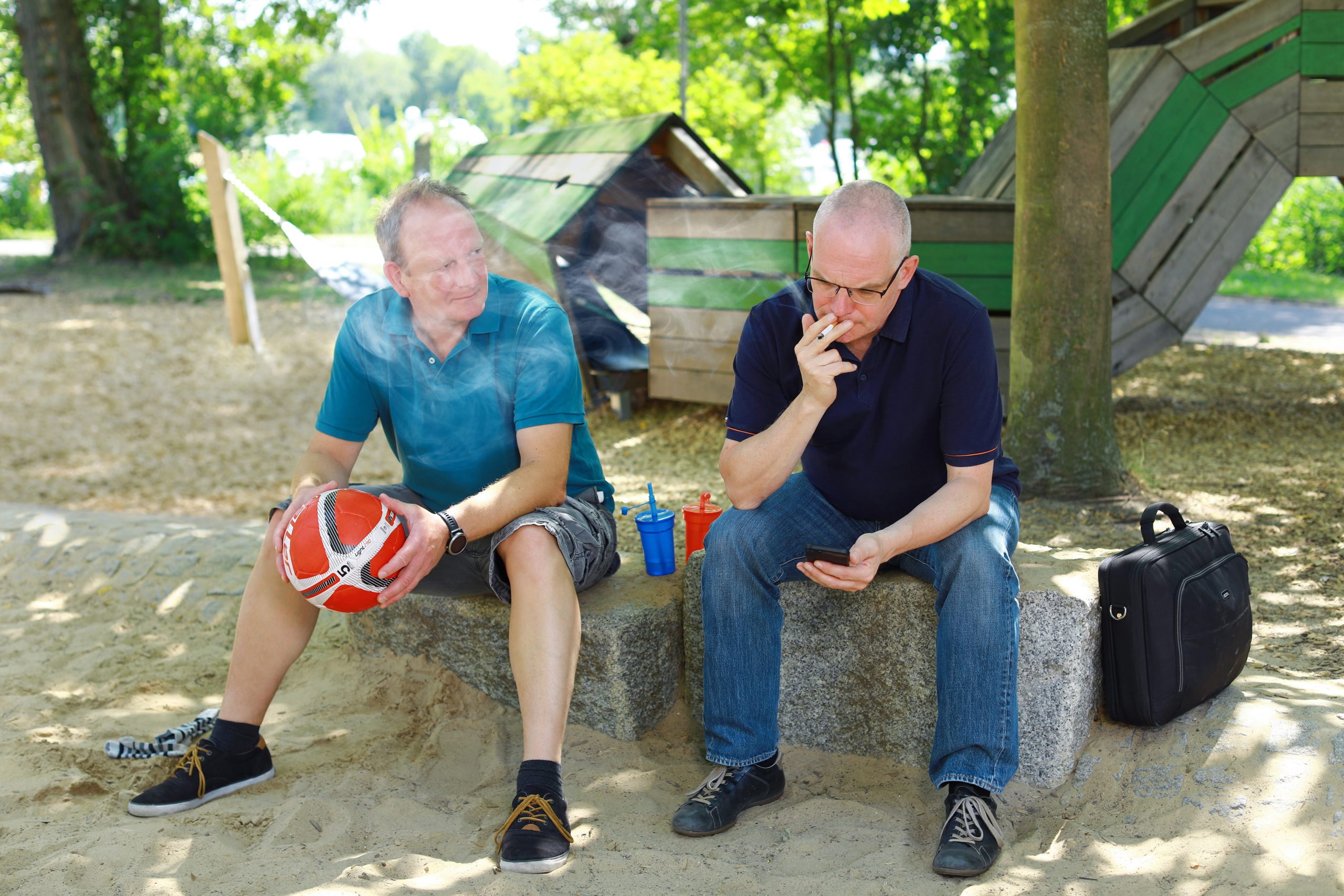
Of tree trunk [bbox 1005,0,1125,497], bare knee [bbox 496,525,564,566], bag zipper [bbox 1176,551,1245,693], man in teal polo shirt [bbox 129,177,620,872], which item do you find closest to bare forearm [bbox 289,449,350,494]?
man in teal polo shirt [bbox 129,177,620,872]

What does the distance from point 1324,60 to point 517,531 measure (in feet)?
17.5

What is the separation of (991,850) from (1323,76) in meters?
5.18

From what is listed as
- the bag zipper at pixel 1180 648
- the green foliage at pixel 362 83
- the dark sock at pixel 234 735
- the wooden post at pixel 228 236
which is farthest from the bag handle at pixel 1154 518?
the green foliage at pixel 362 83

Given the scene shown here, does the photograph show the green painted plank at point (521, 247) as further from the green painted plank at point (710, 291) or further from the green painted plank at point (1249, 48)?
the green painted plank at point (1249, 48)

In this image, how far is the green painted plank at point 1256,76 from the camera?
5.81m

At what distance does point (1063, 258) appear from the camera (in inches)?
183

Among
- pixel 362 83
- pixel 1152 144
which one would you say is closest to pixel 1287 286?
pixel 1152 144

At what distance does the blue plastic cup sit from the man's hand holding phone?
663 mm

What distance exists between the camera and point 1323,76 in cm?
579

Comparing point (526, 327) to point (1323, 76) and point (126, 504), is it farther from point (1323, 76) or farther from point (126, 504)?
point (1323, 76)

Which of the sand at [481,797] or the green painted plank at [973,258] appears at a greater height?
the green painted plank at [973,258]

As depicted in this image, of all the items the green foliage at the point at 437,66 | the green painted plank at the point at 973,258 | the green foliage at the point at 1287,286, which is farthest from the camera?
the green foliage at the point at 437,66

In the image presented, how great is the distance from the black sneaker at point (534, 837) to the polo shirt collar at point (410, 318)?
4.07 ft

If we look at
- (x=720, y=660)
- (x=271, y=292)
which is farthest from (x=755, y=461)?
(x=271, y=292)
